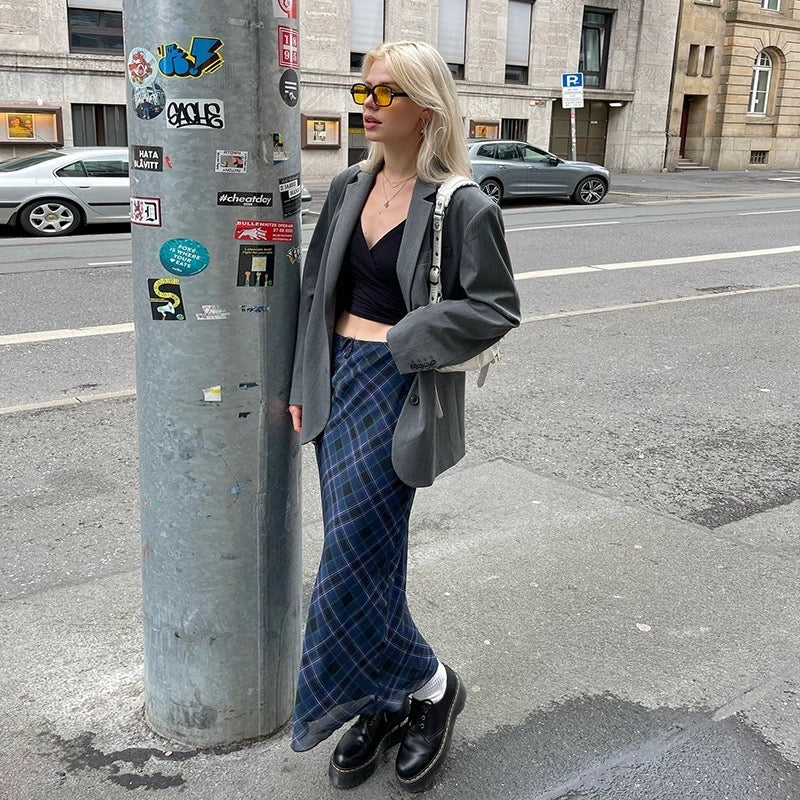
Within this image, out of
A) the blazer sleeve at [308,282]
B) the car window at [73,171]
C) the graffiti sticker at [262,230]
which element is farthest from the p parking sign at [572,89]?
the graffiti sticker at [262,230]

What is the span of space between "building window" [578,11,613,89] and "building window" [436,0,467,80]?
5556mm

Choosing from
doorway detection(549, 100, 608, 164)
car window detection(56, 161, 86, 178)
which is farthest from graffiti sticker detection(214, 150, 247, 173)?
doorway detection(549, 100, 608, 164)

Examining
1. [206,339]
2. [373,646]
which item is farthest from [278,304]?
[373,646]

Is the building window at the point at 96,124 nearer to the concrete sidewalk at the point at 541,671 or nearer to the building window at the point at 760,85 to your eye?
the concrete sidewalk at the point at 541,671

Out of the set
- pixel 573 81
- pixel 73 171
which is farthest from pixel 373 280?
pixel 573 81

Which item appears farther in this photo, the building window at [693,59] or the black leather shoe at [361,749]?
the building window at [693,59]

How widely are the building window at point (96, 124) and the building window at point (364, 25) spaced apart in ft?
22.8

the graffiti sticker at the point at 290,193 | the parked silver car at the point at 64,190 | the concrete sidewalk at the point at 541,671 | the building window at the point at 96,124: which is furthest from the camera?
the building window at the point at 96,124

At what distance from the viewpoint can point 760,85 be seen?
37.1m

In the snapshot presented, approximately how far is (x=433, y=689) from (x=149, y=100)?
70.4 inches

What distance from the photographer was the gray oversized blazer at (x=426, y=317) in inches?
91.4

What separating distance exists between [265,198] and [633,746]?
1.93 m

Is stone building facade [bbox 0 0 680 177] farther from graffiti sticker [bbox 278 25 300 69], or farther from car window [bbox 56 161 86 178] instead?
graffiti sticker [bbox 278 25 300 69]

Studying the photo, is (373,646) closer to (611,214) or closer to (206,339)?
(206,339)
